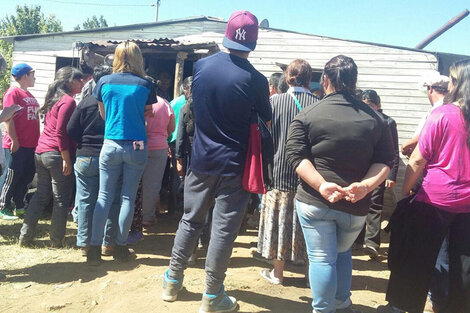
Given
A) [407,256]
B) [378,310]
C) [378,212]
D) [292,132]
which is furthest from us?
[378,212]

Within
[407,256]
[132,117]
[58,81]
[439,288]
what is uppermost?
[58,81]

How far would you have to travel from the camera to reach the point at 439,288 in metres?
2.88

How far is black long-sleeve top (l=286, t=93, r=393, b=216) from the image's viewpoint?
2434 millimetres

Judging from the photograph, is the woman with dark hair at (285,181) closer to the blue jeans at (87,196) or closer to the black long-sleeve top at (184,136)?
the black long-sleeve top at (184,136)

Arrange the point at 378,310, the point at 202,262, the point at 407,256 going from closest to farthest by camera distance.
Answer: the point at 407,256 → the point at 378,310 → the point at 202,262

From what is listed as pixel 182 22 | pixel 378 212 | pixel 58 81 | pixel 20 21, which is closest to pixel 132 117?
pixel 58 81

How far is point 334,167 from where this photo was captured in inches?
97.7

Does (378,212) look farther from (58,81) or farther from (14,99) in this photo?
(14,99)

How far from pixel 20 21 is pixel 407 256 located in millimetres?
40775

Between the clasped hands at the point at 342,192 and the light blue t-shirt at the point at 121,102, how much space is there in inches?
77.7

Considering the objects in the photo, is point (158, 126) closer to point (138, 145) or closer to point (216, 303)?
point (138, 145)

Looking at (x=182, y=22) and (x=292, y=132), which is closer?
(x=292, y=132)

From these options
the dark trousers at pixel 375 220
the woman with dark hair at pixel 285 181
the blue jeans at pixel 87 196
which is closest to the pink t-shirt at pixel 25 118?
the blue jeans at pixel 87 196

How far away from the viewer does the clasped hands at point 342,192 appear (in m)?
2.38
